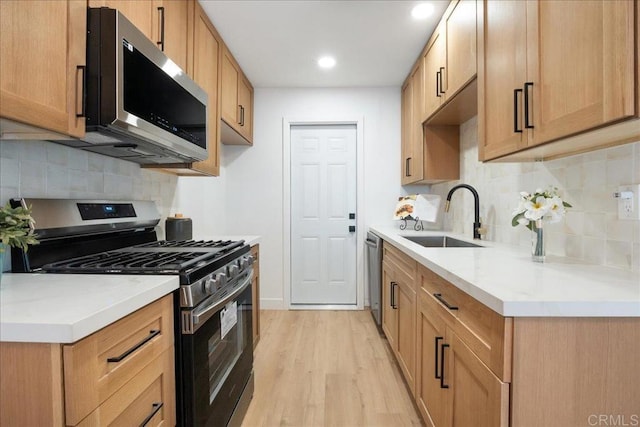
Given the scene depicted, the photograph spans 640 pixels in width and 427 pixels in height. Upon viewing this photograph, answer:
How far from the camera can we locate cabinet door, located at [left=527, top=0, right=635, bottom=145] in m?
0.86

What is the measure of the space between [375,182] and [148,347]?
9.36 feet

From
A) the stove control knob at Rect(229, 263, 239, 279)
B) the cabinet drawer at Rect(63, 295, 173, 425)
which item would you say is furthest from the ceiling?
the cabinet drawer at Rect(63, 295, 173, 425)

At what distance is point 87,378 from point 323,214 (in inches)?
116

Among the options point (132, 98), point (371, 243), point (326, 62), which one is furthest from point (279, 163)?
point (132, 98)

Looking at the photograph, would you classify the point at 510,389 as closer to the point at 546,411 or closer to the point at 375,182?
the point at 546,411

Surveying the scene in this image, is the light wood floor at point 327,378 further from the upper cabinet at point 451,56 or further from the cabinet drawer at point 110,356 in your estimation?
the upper cabinet at point 451,56

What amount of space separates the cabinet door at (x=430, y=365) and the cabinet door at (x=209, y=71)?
1570 millimetres

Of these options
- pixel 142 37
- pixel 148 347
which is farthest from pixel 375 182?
pixel 148 347

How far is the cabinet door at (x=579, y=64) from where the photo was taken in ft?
2.81

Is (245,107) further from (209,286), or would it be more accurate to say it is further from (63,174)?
(209,286)

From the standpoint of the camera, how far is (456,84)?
1.96 m

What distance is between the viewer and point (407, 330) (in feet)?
6.41

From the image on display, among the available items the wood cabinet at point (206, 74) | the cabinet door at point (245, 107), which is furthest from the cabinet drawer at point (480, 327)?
the cabinet door at point (245, 107)

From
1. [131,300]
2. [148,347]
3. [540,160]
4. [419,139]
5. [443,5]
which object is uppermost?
[443,5]
